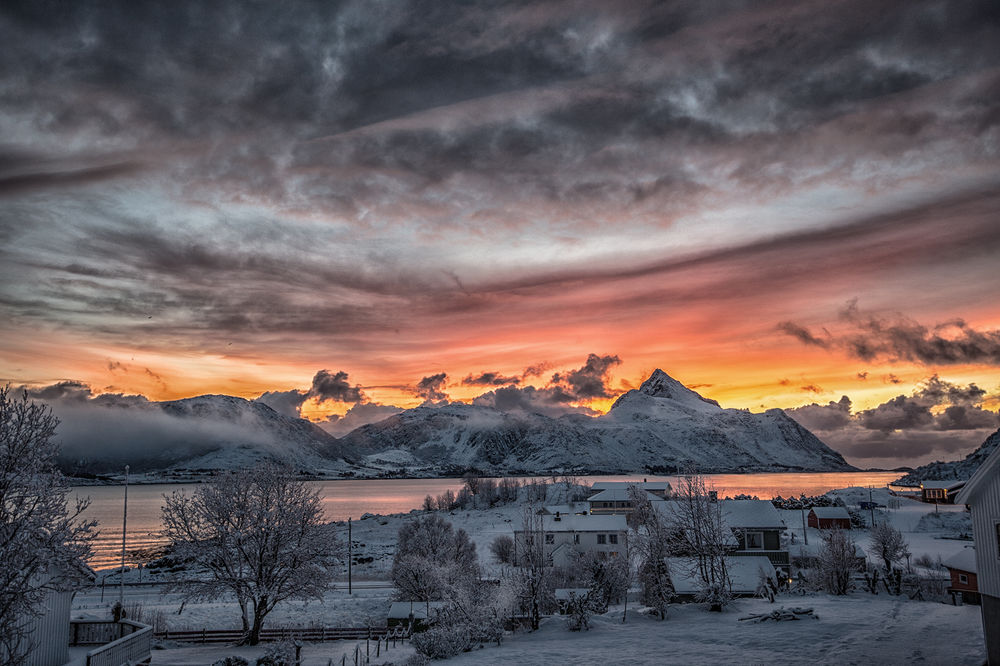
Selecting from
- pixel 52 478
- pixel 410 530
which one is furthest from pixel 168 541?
pixel 52 478

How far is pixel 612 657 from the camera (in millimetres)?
27375

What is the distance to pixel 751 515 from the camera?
6925 cm

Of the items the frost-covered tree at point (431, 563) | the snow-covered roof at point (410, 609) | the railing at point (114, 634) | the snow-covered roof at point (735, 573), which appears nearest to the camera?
the railing at point (114, 634)

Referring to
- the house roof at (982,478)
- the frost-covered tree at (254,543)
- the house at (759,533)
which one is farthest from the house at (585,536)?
the house roof at (982,478)

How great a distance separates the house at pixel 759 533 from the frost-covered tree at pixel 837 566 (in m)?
6.49

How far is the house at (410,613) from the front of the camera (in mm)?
45169

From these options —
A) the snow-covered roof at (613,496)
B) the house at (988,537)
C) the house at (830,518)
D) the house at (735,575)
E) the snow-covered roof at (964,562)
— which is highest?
the house at (988,537)

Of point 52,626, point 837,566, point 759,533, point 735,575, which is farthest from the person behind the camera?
point 759,533

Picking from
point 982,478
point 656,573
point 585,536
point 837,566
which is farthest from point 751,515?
point 982,478

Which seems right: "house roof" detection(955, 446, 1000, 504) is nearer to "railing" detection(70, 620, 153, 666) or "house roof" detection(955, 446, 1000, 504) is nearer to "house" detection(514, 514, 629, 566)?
"railing" detection(70, 620, 153, 666)

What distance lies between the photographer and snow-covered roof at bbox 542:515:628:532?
259ft

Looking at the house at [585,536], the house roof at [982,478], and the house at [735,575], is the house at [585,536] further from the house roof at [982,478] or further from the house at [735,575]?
the house roof at [982,478]

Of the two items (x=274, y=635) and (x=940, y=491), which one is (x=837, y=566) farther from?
(x=940, y=491)

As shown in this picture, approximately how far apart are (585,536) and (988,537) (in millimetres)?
58405
